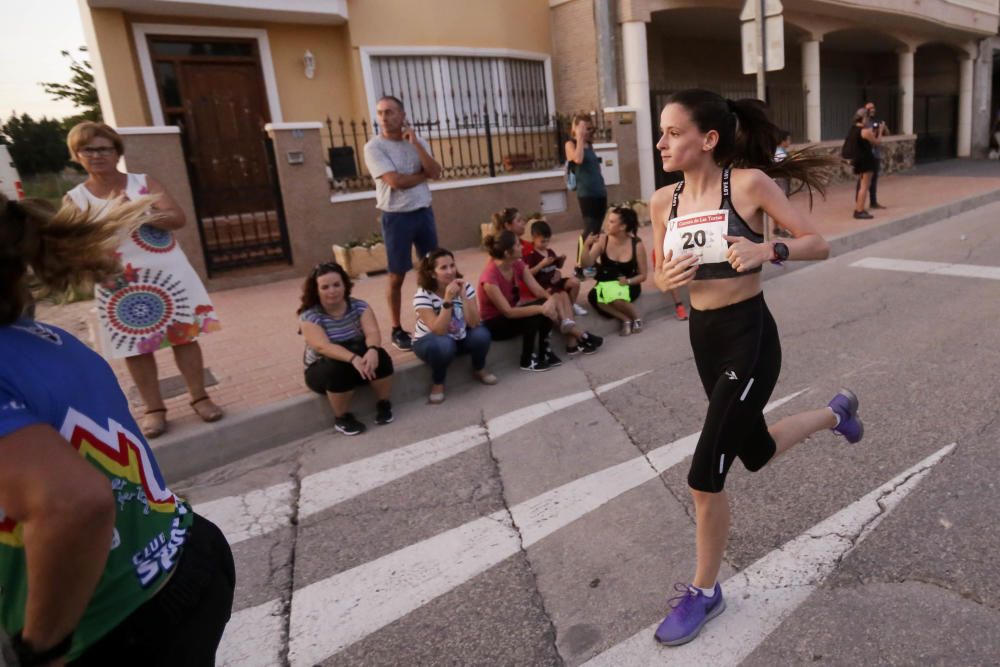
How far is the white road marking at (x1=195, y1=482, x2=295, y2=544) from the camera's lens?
3.54 m

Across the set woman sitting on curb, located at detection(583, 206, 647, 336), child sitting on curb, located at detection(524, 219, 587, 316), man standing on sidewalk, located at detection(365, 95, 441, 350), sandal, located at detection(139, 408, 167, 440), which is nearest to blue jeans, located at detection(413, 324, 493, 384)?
man standing on sidewalk, located at detection(365, 95, 441, 350)

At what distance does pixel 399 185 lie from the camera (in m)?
5.79

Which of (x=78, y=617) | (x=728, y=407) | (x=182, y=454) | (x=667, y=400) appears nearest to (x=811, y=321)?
(x=667, y=400)

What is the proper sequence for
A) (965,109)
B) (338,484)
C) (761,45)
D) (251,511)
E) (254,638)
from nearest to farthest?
1. (254,638)
2. (251,511)
3. (338,484)
4. (761,45)
5. (965,109)

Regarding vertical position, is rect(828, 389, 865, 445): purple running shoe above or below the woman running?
below

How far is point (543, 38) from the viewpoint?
47.1 feet

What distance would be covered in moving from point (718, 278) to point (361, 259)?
25.7 ft

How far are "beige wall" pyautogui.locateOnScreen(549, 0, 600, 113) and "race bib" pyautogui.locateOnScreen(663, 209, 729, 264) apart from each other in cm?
1206

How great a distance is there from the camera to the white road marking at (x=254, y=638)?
257 centimetres

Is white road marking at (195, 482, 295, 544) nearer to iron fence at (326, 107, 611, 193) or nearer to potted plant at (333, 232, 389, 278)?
potted plant at (333, 232, 389, 278)

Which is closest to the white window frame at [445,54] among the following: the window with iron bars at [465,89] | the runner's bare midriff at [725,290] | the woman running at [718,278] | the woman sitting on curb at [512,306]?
the window with iron bars at [465,89]

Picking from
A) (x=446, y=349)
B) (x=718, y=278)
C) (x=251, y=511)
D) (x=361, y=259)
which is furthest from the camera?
(x=361, y=259)

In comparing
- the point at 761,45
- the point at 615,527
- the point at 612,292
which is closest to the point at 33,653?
the point at 615,527

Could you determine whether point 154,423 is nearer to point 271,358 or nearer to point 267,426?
point 267,426
